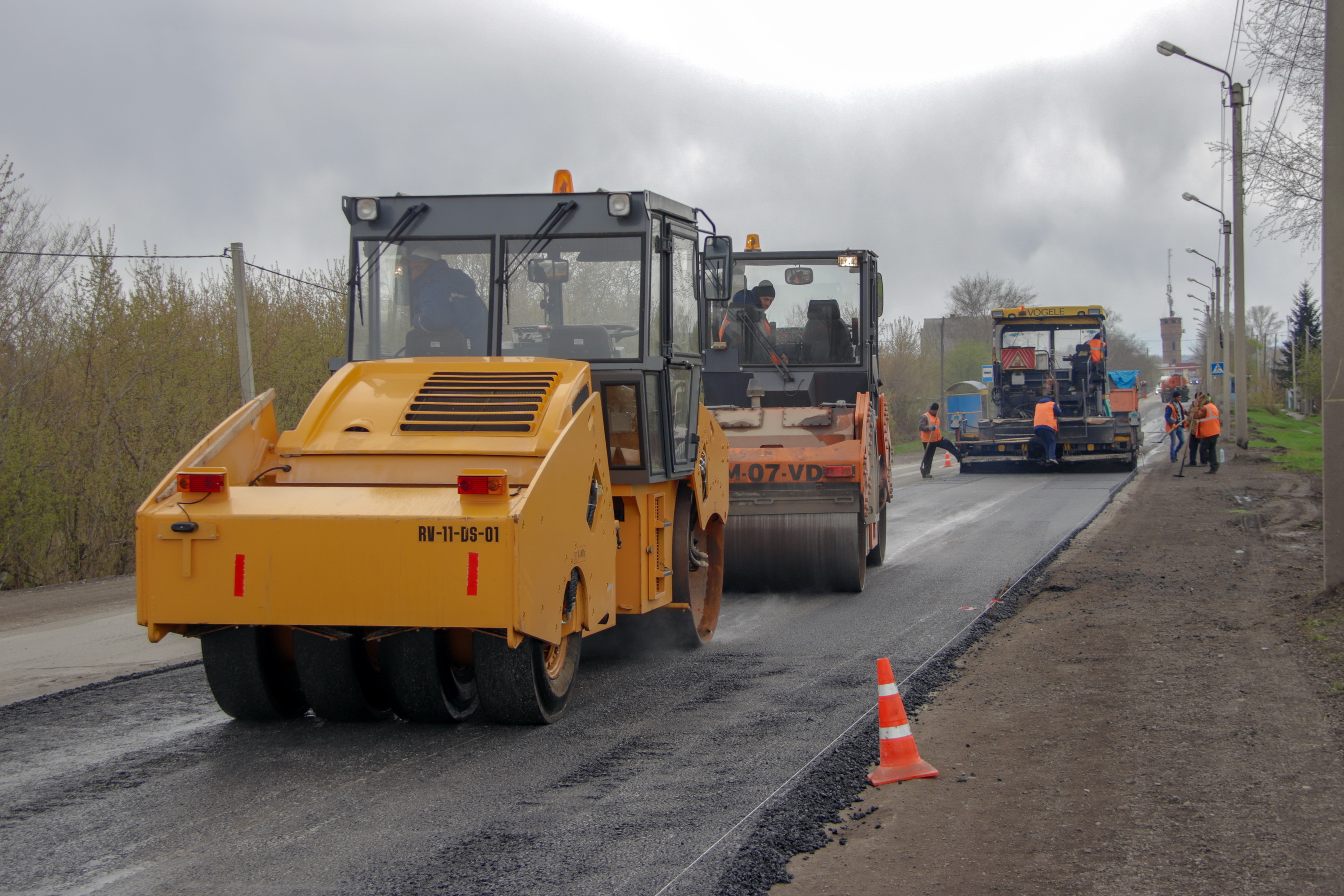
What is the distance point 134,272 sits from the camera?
18203 mm

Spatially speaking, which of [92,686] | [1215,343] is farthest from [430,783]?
[1215,343]

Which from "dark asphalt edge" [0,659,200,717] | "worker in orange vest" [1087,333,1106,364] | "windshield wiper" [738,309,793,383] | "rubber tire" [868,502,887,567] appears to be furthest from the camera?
"worker in orange vest" [1087,333,1106,364]

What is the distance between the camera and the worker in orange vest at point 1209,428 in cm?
2409

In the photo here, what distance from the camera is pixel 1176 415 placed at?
28125 millimetres

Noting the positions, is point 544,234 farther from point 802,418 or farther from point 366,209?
point 802,418

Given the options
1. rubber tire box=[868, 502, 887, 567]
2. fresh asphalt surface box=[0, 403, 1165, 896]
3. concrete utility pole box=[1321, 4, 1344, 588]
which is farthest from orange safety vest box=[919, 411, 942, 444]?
fresh asphalt surface box=[0, 403, 1165, 896]

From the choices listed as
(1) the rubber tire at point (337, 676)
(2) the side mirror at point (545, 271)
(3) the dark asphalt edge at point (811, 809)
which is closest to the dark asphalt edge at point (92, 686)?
(1) the rubber tire at point (337, 676)

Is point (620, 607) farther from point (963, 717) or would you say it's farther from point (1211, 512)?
point (1211, 512)

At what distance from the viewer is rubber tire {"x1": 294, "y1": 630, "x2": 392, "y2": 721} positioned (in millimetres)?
5277

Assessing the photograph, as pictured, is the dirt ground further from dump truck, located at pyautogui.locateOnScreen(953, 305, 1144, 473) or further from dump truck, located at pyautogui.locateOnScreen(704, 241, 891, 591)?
dump truck, located at pyautogui.locateOnScreen(953, 305, 1144, 473)

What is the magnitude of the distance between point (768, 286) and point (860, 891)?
8.52 metres

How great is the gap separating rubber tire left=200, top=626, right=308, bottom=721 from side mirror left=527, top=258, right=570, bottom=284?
2326 millimetres

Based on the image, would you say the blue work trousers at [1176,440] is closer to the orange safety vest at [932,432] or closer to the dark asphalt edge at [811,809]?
the orange safety vest at [932,432]

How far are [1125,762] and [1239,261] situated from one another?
88.9ft
